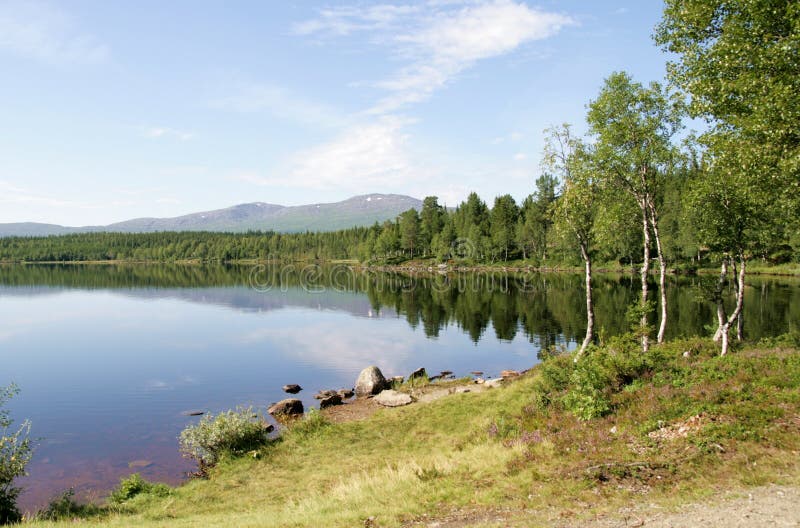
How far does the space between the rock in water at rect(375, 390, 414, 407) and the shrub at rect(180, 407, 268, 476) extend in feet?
31.6

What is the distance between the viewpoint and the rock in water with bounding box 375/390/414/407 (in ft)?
110

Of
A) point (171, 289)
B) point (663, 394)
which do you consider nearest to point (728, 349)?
point (663, 394)

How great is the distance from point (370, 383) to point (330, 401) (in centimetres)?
386

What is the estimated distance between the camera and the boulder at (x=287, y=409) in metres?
33.0

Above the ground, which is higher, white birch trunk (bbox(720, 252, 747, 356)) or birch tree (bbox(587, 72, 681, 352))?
birch tree (bbox(587, 72, 681, 352))

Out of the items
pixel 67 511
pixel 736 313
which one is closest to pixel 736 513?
pixel 736 313

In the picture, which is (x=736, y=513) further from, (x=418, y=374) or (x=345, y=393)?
(x=418, y=374)

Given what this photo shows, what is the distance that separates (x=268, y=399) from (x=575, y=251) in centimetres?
11691

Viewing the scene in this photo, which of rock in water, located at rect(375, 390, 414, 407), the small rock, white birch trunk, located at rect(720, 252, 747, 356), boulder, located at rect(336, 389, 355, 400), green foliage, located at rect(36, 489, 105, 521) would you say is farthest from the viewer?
the small rock

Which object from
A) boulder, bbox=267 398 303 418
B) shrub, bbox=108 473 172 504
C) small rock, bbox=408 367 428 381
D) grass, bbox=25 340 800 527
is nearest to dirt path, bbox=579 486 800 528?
grass, bbox=25 340 800 527

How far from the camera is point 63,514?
60.3 ft

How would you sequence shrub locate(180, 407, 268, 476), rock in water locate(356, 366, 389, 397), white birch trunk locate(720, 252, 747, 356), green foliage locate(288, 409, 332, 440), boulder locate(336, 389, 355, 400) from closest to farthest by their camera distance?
shrub locate(180, 407, 268, 476)
white birch trunk locate(720, 252, 747, 356)
green foliage locate(288, 409, 332, 440)
boulder locate(336, 389, 355, 400)
rock in water locate(356, 366, 389, 397)

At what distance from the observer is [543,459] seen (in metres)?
16.4

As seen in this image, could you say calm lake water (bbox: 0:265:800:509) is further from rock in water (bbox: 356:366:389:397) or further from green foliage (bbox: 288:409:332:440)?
green foliage (bbox: 288:409:332:440)
